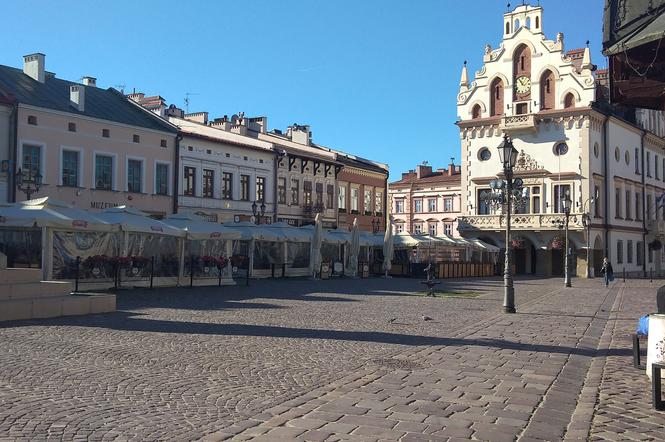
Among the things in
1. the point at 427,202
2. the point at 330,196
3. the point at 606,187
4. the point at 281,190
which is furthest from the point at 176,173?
the point at 427,202

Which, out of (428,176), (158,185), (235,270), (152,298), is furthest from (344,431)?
(428,176)

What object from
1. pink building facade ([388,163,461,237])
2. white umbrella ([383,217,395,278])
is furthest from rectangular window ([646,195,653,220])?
white umbrella ([383,217,395,278])

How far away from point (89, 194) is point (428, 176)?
51.0 metres

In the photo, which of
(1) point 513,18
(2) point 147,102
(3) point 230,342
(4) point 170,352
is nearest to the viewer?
(4) point 170,352

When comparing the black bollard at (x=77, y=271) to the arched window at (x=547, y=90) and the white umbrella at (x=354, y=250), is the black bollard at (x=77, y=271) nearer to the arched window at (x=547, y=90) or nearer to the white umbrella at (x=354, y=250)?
the white umbrella at (x=354, y=250)

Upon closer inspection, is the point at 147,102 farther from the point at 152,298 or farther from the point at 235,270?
the point at 152,298

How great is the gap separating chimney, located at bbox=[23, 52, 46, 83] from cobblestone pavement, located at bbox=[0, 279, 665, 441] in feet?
82.1

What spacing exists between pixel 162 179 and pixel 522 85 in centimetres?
2963

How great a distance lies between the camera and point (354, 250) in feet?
119

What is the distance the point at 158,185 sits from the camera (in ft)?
127

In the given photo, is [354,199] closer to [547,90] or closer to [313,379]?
[547,90]

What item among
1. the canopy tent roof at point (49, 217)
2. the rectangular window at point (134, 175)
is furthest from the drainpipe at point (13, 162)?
the canopy tent roof at point (49, 217)

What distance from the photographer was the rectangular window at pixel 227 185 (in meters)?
43.1

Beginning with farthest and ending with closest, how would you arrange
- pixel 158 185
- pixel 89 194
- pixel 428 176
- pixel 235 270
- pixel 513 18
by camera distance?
pixel 428 176 < pixel 513 18 < pixel 158 185 < pixel 89 194 < pixel 235 270
